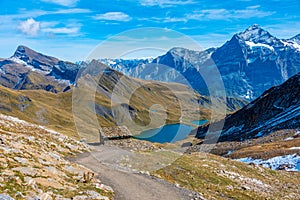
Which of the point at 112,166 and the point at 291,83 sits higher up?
the point at 291,83

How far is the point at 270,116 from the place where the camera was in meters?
152

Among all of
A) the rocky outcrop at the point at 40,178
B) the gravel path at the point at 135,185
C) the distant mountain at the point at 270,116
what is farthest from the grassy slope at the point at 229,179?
the distant mountain at the point at 270,116

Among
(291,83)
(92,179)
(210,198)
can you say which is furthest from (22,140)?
(291,83)

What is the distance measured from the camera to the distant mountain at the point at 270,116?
127m

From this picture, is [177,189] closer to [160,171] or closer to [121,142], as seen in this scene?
[160,171]

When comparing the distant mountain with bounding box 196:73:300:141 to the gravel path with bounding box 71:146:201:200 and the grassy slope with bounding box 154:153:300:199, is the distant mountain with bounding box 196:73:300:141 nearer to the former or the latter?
the grassy slope with bounding box 154:153:300:199

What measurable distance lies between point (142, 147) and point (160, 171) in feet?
59.3

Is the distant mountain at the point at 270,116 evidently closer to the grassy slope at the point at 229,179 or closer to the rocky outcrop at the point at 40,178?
the grassy slope at the point at 229,179

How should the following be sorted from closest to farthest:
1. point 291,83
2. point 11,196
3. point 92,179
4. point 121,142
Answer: point 11,196, point 92,179, point 121,142, point 291,83

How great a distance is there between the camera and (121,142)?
6097cm

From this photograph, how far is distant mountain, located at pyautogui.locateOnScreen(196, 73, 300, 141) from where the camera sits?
12738 centimetres

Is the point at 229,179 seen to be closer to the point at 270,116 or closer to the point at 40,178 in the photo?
the point at 40,178

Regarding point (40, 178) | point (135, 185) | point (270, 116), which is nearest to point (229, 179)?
point (135, 185)

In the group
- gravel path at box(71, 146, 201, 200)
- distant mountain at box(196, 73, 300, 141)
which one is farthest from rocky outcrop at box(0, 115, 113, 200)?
distant mountain at box(196, 73, 300, 141)
